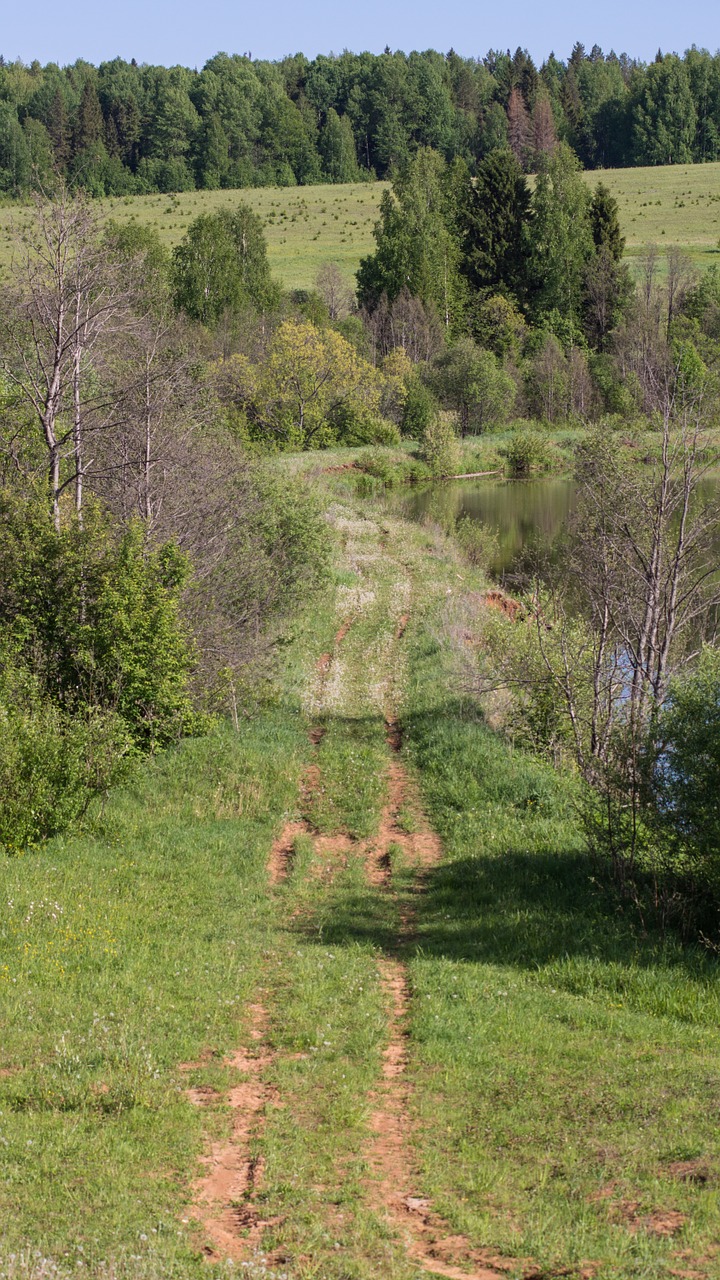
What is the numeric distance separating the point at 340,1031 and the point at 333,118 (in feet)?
499

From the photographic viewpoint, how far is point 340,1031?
33.0 ft

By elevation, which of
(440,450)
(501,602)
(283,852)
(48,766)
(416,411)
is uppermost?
(416,411)

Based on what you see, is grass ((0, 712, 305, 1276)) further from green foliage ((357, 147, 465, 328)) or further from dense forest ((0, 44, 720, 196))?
dense forest ((0, 44, 720, 196))

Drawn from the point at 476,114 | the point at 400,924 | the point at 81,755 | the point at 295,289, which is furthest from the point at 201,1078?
the point at 476,114

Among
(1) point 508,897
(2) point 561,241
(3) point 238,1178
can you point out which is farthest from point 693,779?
(2) point 561,241

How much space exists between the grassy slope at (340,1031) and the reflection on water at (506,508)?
2648 centimetres

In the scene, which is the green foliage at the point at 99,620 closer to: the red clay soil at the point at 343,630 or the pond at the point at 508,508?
the red clay soil at the point at 343,630

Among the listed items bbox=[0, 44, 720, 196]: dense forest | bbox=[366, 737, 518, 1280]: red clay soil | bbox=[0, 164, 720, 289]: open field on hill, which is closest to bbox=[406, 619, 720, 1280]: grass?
bbox=[366, 737, 518, 1280]: red clay soil

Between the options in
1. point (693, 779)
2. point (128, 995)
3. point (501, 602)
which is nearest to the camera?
point (128, 995)

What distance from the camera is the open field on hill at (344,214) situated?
10206 centimetres

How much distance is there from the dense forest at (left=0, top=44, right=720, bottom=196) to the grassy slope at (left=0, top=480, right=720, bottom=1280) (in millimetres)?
120769

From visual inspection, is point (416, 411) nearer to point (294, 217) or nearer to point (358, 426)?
point (358, 426)

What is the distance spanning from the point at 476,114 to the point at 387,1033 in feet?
535

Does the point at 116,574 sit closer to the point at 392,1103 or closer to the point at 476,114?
the point at 392,1103
